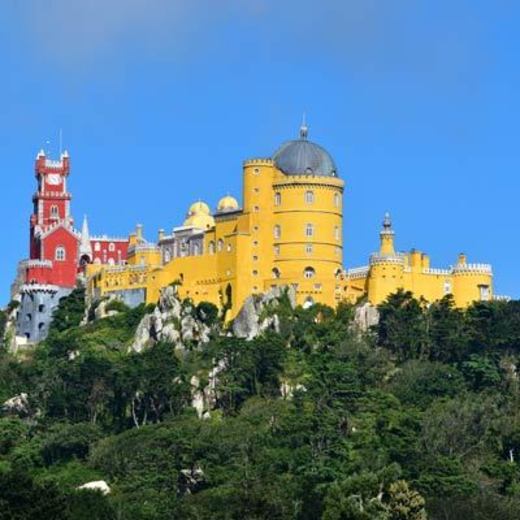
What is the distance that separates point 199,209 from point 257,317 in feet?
40.9

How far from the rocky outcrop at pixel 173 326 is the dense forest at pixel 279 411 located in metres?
0.39

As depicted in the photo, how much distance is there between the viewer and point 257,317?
458 ft

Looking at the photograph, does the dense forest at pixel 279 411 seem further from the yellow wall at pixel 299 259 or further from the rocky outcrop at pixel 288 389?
the yellow wall at pixel 299 259

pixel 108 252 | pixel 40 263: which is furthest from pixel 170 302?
pixel 108 252

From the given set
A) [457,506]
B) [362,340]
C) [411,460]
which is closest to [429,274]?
[362,340]

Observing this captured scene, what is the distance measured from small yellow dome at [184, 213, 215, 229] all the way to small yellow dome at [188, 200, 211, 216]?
2.51 feet

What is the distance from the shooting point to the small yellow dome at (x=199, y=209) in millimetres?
149488

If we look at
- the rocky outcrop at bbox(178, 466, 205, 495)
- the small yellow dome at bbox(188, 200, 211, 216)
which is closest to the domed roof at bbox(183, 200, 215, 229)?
the small yellow dome at bbox(188, 200, 211, 216)

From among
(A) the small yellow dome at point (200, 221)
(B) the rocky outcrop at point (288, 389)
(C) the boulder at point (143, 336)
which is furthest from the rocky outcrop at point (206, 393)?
(A) the small yellow dome at point (200, 221)

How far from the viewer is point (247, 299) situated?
140 m

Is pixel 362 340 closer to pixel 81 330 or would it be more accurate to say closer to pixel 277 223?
pixel 277 223

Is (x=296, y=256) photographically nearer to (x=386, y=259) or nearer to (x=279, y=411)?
(x=386, y=259)

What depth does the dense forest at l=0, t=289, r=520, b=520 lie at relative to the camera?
11869 cm

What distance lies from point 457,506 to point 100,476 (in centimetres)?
2259
